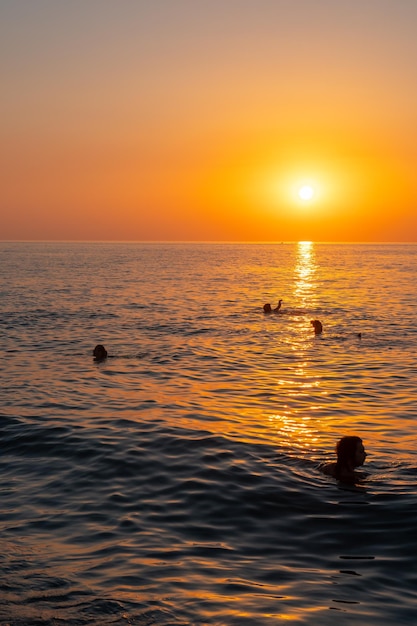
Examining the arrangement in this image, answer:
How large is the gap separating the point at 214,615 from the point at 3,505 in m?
5.00

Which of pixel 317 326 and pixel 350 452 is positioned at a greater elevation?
pixel 317 326

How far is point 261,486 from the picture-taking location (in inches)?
497

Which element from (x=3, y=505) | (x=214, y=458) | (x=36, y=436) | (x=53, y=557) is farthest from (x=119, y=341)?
(x=53, y=557)

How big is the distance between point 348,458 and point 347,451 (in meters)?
0.19

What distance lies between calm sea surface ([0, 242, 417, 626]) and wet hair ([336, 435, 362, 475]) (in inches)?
17.5

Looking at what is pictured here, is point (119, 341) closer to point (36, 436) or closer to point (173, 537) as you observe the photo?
point (36, 436)

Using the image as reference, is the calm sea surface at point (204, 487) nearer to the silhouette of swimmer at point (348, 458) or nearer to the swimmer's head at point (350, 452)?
the silhouette of swimmer at point (348, 458)

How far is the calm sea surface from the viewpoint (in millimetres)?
8445

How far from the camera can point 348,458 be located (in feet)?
40.6

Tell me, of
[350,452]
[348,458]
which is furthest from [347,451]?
[348,458]

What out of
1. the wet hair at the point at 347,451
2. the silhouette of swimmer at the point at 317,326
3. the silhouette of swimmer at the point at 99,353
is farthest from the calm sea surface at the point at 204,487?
the silhouette of swimmer at the point at 317,326

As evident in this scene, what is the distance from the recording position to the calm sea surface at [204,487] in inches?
332

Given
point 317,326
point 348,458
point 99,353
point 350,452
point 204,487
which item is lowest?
point 204,487

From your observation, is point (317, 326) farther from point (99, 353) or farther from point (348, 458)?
point (348, 458)
